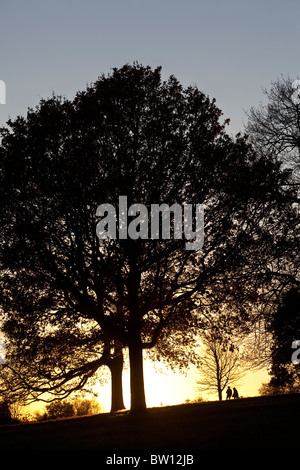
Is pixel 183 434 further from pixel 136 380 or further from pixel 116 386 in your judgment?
pixel 116 386

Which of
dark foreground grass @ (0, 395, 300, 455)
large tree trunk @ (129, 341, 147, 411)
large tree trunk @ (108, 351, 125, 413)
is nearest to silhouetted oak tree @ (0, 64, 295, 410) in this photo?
large tree trunk @ (129, 341, 147, 411)

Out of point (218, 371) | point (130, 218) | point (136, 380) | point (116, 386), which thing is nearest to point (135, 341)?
point (136, 380)

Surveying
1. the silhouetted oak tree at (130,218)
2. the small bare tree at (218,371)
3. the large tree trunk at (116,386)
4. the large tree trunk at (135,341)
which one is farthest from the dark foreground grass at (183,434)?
the small bare tree at (218,371)

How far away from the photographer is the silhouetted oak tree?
20625 millimetres

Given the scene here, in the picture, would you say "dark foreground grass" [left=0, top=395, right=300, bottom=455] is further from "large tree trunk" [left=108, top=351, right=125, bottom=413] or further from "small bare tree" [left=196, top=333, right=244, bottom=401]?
"small bare tree" [left=196, top=333, right=244, bottom=401]

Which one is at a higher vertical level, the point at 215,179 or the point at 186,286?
the point at 215,179

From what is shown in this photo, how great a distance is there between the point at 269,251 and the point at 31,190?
462 inches

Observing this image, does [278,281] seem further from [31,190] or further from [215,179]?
[31,190]

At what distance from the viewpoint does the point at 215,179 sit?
72.3ft

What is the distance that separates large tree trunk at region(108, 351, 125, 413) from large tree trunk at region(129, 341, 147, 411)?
12.2m

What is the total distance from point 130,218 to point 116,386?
17679 mm

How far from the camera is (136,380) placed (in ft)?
68.5

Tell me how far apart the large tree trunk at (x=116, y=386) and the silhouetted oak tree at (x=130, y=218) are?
11333 millimetres
